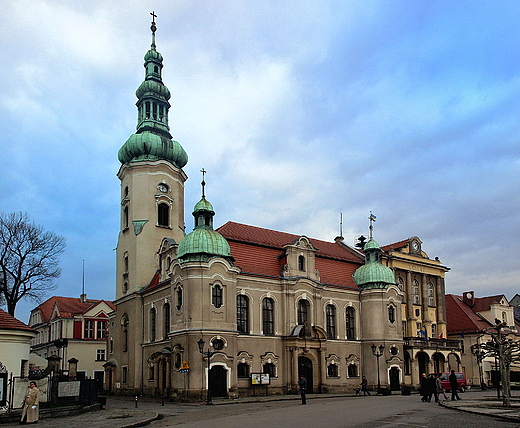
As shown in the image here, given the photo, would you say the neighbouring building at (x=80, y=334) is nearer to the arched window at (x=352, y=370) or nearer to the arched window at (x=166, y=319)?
the arched window at (x=166, y=319)

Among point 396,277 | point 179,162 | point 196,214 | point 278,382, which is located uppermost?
point 179,162

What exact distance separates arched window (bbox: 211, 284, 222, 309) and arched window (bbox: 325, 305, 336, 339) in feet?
40.3

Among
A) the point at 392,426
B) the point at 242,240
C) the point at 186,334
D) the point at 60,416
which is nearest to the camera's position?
the point at 392,426

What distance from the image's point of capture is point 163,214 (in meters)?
52.7

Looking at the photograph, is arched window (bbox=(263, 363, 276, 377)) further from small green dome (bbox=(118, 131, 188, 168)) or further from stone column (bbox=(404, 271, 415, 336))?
small green dome (bbox=(118, 131, 188, 168))

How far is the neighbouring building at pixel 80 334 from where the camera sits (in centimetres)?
6644

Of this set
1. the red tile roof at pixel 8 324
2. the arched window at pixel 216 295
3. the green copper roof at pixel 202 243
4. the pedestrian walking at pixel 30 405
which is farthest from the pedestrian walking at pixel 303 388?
the red tile roof at pixel 8 324

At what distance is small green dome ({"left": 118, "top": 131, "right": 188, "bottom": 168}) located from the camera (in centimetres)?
5275

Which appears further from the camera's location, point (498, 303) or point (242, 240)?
point (498, 303)

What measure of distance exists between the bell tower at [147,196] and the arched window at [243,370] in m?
12.8

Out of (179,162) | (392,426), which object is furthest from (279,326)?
(392,426)

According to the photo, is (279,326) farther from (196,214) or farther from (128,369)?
(128,369)

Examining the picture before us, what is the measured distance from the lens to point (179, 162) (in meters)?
54.8

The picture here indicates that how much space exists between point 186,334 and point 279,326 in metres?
8.93
